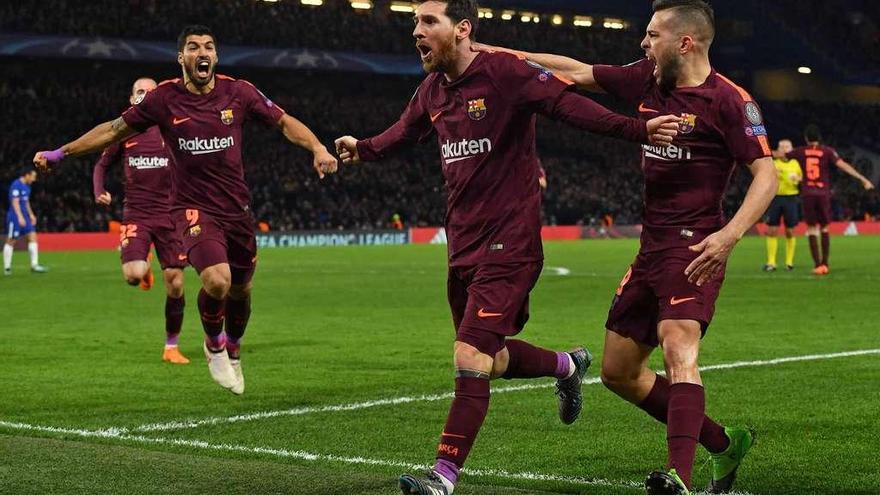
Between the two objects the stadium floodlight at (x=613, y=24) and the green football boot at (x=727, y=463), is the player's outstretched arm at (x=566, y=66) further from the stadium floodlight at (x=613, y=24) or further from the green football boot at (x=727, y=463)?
the stadium floodlight at (x=613, y=24)

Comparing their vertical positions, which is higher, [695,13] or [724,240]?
[695,13]

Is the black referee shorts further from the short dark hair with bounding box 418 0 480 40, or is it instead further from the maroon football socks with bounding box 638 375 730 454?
the short dark hair with bounding box 418 0 480 40

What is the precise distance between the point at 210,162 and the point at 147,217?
2.98m

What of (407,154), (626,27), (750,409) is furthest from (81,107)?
(750,409)

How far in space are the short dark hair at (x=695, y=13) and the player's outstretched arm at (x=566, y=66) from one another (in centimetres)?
49

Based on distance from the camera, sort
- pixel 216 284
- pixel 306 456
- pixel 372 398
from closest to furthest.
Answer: pixel 306 456 < pixel 372 398 < pixel 216 284

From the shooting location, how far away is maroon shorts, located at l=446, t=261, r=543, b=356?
5.97 metres

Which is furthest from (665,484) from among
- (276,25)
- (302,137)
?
(276,25)

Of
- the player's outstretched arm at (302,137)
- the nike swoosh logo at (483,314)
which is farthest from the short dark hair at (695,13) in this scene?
the player's outstretched arm at (302,137)

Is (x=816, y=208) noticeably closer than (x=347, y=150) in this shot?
No

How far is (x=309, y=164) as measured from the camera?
5000cm

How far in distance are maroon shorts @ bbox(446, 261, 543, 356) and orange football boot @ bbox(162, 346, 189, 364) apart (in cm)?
579

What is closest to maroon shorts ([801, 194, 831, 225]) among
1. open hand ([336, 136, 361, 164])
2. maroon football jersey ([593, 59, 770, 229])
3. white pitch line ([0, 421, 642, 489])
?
white pitch line ([0, 421, 642, 489])

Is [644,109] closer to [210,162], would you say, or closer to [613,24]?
[210,162]
